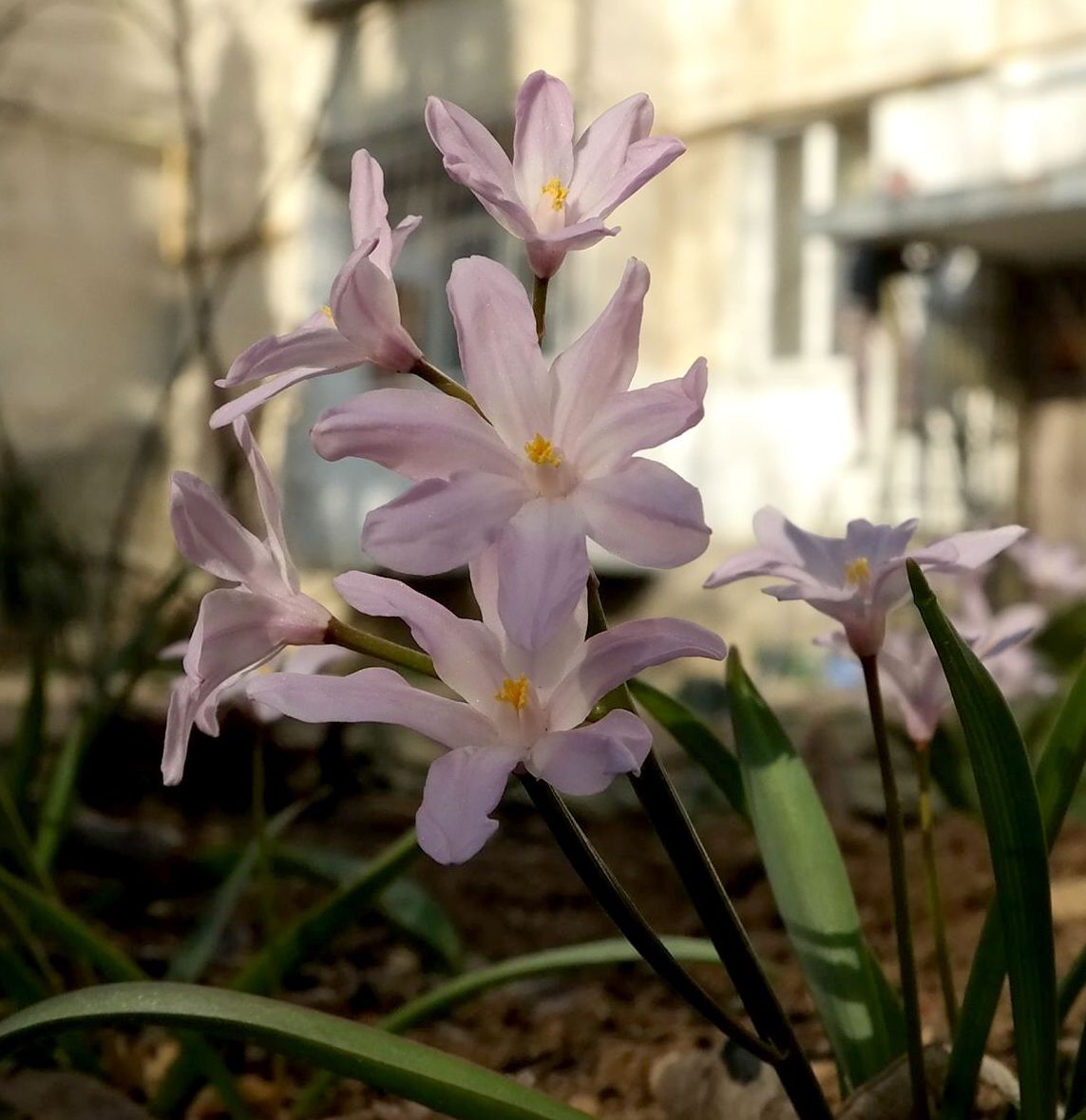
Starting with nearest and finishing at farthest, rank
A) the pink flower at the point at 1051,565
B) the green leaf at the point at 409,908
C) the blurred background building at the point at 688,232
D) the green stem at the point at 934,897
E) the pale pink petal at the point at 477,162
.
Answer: the pale pink petal at the point at 477,162 < the green stem at the point at 934,897 < the green leaf at the point at 409,908 < the pink flower at the point at 1051,565 < the blurred background building at the point at 688,232

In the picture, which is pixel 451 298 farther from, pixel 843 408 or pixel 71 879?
pixel 843 408

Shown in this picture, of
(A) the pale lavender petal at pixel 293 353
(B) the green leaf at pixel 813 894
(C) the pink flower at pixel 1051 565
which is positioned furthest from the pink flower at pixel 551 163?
(C) the pink flower at pixel 1051 565

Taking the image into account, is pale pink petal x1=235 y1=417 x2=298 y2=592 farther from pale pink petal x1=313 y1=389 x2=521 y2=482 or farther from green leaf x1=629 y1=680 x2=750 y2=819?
green leaf x1=629 y1=680 x2=750 y2=819

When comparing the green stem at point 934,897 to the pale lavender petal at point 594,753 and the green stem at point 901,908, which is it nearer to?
the green stem at point 901,908

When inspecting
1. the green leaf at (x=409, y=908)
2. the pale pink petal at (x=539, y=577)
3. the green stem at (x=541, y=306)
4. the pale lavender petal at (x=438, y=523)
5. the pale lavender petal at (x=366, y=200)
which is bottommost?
the green leaf at (x=409, y=908)

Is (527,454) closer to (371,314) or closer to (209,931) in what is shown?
(371,314)

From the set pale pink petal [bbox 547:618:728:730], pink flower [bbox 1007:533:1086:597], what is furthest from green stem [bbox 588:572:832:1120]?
pink flower [bbox 1007:533:1086:597]

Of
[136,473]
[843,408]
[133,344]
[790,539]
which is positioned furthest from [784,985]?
[133,344]
